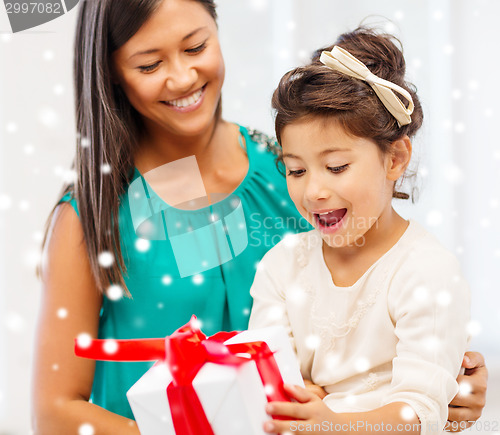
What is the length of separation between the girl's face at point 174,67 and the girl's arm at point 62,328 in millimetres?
299

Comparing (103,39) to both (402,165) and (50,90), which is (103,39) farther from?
(50,90)

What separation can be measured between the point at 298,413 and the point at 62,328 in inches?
23.6

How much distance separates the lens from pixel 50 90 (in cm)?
192

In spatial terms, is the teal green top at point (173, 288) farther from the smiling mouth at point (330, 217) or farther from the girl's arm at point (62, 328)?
the smiling mouth at point (330, 217)

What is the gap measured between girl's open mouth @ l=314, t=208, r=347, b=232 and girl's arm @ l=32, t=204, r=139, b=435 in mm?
516

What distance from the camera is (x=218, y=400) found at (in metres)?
0.91

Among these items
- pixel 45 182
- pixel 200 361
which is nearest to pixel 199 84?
pixel 200 361

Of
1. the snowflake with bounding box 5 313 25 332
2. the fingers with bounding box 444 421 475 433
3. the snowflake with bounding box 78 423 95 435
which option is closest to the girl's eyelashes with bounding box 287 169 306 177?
the fingers with bounding box 444 421 475 433

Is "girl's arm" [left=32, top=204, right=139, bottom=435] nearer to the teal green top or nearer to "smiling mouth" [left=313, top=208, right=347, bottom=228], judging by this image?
the teal green top

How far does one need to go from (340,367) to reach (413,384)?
163mm

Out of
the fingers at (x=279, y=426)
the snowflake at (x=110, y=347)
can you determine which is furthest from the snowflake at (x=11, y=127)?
the fingers at (x=279, y=426)

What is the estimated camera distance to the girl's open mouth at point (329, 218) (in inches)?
44.1

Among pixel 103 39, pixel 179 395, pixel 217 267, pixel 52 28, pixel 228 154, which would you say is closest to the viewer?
pixel 179 395

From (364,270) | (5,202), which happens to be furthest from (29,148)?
(364,270)
